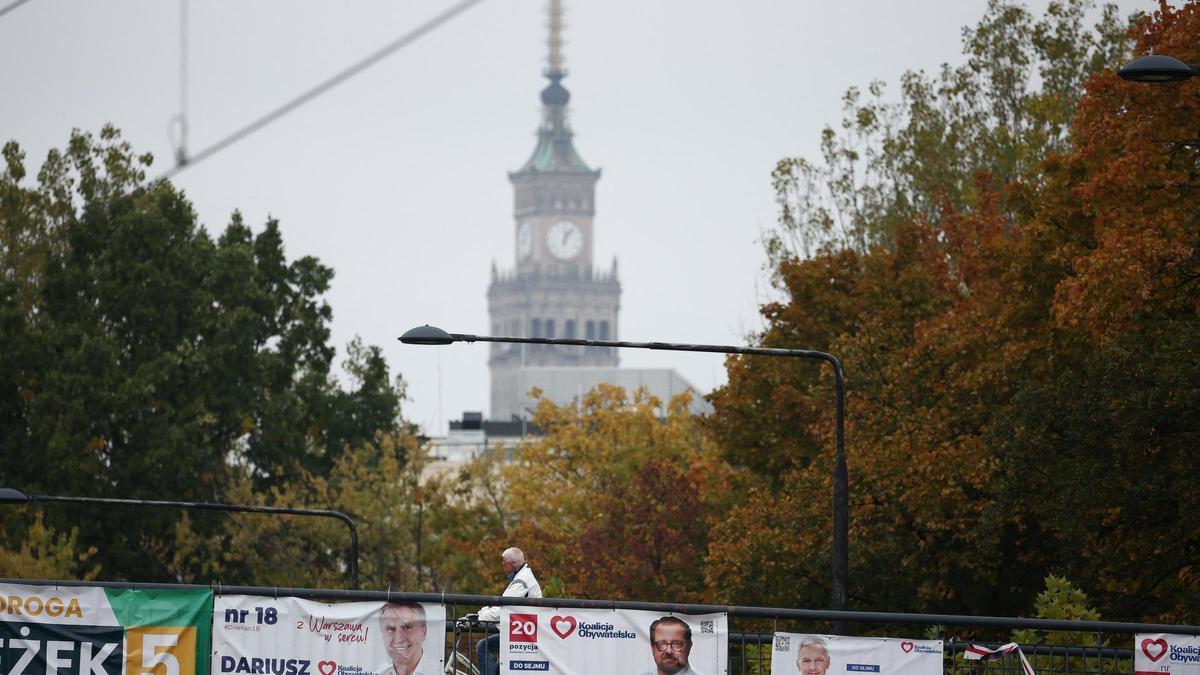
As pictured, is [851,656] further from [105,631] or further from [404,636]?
[105,631]

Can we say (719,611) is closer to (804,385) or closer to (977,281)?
(977,281)

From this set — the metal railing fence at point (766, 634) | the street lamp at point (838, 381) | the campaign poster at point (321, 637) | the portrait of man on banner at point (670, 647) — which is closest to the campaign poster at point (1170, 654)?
the metal railing fence at point (766, 634)

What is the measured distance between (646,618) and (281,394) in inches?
2065

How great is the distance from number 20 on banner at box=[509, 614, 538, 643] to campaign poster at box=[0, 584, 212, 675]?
2297mm

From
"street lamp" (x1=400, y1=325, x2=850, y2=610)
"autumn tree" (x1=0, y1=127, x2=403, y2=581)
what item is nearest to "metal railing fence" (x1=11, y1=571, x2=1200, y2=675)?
"street lamp" (x1=400, y1=325, x2=850, y2=610)

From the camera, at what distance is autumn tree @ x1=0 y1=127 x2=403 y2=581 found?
6319 cm

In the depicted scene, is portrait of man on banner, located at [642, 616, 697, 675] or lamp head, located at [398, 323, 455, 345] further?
lamp head, located at [398, 323, 455, 345]

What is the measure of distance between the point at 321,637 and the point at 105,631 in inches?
64.6

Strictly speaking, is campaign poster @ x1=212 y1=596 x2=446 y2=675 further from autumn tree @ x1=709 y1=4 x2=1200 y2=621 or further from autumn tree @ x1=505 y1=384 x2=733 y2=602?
autumn tree @ x1=505 y1=384 x2=733 y2=602

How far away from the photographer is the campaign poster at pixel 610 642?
15.8 metres

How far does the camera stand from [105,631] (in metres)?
16.0

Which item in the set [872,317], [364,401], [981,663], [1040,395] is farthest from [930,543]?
[364,401]

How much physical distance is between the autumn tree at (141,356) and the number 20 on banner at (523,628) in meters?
45.9

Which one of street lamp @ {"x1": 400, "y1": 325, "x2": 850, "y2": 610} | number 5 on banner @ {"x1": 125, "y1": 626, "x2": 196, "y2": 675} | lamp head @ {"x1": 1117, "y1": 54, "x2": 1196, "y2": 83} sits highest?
lamp head @ {"x1": 1117, "y1": 54, "x2": 1196, "y2": 83}
